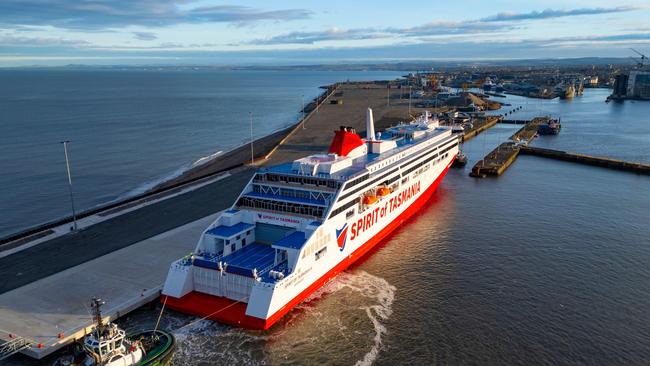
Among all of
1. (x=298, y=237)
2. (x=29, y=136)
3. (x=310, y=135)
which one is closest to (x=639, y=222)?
(x=298, y=237)

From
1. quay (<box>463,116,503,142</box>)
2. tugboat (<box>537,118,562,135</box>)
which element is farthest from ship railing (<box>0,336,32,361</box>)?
tugboat (<box>537,118,562,135</box>)

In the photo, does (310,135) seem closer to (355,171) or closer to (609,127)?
(355,171)

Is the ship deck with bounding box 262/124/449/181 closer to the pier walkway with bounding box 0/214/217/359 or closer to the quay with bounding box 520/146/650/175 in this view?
the pier walkway with bounding box 0/214/217/359

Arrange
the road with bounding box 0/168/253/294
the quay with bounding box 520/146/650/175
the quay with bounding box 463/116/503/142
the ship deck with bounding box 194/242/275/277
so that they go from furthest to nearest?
the quay with bounding box 463/116/503/142
the quay with bounding box 520/146/650/175
the road with bounding box 0/168/253/294
the ship deck with bounding box 194/242/275/277

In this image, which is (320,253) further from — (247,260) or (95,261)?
(95,261)

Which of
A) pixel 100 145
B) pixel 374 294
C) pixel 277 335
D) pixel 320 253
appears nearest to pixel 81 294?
pixel 277 335

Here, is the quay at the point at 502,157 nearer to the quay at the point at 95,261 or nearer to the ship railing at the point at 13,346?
the quay at the point at 95,261

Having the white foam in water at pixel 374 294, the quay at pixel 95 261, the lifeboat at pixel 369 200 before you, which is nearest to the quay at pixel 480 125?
the quay at pixel 95 261
